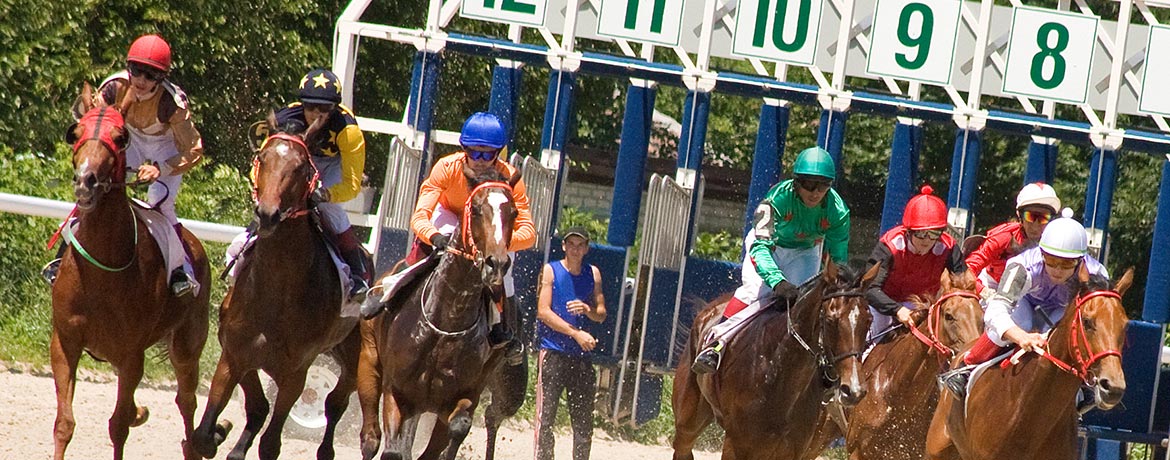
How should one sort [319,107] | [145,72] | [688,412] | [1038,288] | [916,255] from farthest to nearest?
[916,255]
[688,412]
[319,107]
[145,72]
[1038,288]

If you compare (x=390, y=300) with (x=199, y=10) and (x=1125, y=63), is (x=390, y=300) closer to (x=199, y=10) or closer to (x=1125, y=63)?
(x=1125, y=63)

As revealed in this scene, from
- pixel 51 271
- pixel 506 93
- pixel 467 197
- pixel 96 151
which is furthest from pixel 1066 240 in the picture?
pixel 506 93

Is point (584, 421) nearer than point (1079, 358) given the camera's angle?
No

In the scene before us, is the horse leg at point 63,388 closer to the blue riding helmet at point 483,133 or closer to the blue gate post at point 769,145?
the blue riding helmet at point 483,133

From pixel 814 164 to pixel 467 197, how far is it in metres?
1.69

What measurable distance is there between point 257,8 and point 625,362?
925cm

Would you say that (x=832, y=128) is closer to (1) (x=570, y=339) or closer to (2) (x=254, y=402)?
(1) (x=570, y=339)

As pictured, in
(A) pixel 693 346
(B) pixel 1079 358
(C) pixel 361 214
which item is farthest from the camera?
(C) pixel 361 214

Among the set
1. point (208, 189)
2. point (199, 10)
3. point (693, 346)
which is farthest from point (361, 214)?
point (199, 10)

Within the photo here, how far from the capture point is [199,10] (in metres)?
18.1

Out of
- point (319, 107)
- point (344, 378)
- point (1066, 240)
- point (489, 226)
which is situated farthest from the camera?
point (344, 378)

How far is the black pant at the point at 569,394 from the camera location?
10352 mm

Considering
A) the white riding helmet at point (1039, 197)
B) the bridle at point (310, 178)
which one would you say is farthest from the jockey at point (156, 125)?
the white riding helmet at point (1039, 197)

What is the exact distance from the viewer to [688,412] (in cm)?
897
